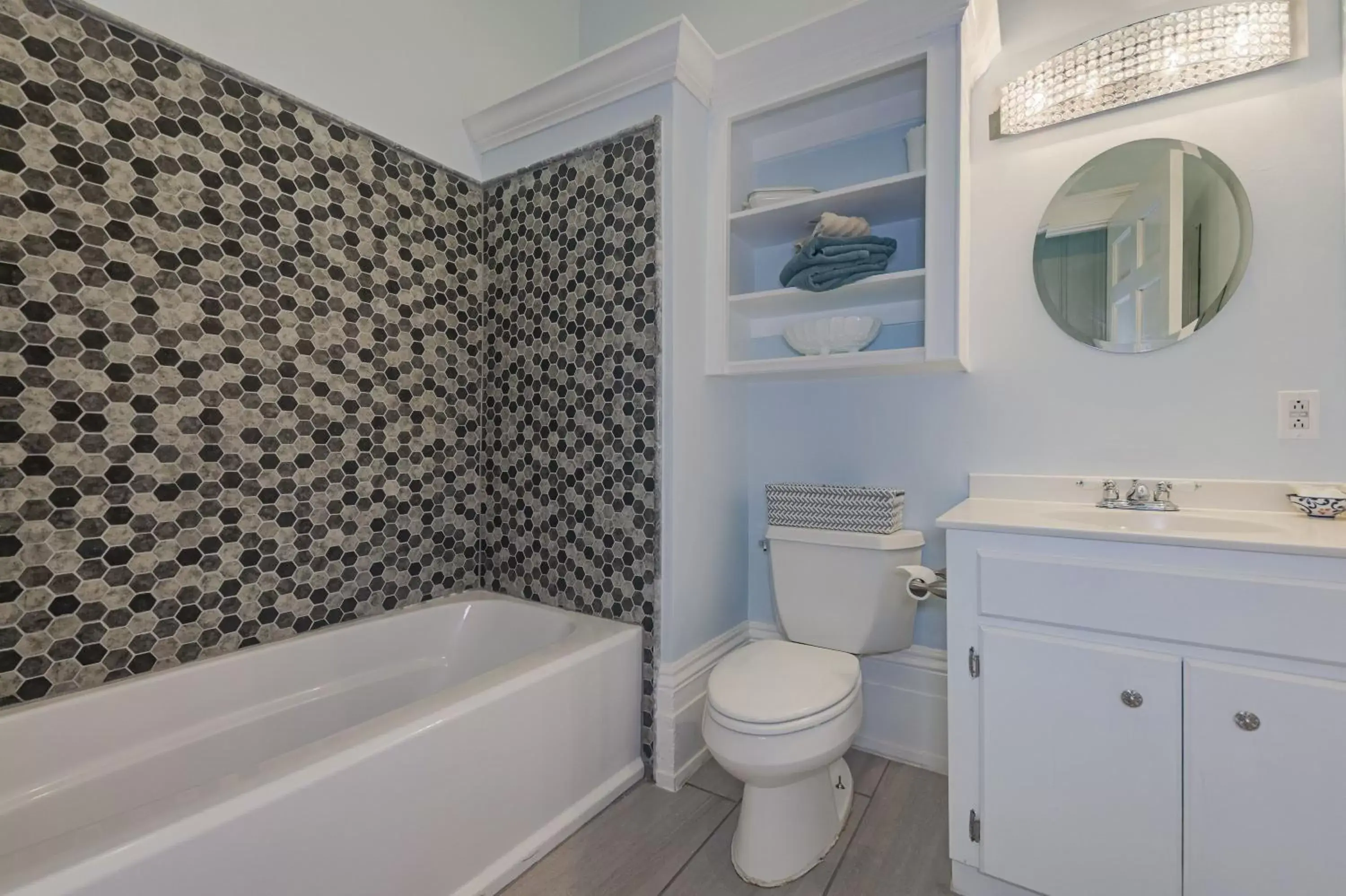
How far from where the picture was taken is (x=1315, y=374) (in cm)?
144

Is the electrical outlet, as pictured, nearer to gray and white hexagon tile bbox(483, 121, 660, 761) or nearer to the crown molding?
gray and white hexagon tile bbox(483, 121, 660, 761)

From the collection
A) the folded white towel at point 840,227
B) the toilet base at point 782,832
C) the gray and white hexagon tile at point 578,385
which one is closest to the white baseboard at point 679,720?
the gray and white hexagon tile at point 578,385

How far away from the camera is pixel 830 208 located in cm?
186

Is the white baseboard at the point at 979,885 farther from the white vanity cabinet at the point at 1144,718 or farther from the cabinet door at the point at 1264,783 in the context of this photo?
the cabinet door at the point at 1264,783

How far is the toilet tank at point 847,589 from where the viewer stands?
5.74 feet

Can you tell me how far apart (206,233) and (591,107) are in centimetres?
114

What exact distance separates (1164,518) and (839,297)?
1.03 metres

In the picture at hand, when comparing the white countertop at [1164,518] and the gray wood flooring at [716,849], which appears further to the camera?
the gray wood flooring at [716,849]

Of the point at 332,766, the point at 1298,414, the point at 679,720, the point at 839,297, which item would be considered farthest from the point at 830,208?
the point at 332,766

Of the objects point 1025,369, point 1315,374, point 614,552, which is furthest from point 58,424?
point 1315,374

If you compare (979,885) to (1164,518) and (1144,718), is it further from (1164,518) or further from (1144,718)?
(1164,518)

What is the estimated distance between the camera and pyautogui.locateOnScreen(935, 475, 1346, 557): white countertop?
1.12m

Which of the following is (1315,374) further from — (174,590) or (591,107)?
(174,590)

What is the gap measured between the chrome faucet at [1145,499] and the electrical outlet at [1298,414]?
10.3 inches
